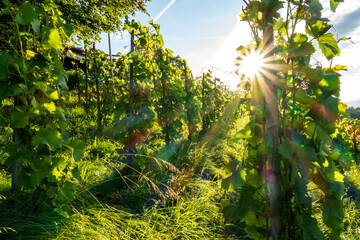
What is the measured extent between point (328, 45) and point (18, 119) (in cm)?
207

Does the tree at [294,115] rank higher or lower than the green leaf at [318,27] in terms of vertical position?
lower

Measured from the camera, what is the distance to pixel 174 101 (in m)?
5.62

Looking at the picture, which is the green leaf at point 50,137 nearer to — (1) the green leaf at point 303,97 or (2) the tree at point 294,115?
(2) the tree at point 294,115

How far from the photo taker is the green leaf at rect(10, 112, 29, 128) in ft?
5.29

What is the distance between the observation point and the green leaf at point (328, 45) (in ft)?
4.29

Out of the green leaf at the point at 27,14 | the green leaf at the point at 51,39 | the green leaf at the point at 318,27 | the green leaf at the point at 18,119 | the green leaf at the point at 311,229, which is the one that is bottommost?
the green leaf at the point at 311,229

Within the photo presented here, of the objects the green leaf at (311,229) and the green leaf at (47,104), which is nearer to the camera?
the green leaf at (311,229)

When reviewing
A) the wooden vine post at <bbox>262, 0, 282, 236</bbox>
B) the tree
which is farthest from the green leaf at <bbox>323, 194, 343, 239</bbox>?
the wooden vine post at <bbox>262, 0, 282, 236</bbox>

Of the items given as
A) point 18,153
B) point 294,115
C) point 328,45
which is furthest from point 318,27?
point 18,153

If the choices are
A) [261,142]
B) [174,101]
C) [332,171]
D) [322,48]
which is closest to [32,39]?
[261,142]

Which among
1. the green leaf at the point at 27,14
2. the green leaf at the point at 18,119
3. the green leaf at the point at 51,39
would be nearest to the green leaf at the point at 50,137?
the green leaf at the point at 18,119

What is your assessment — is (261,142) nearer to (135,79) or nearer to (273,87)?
(273,87)

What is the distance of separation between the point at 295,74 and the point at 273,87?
0.19 m

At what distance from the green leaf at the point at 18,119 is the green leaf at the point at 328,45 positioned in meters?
1.97
